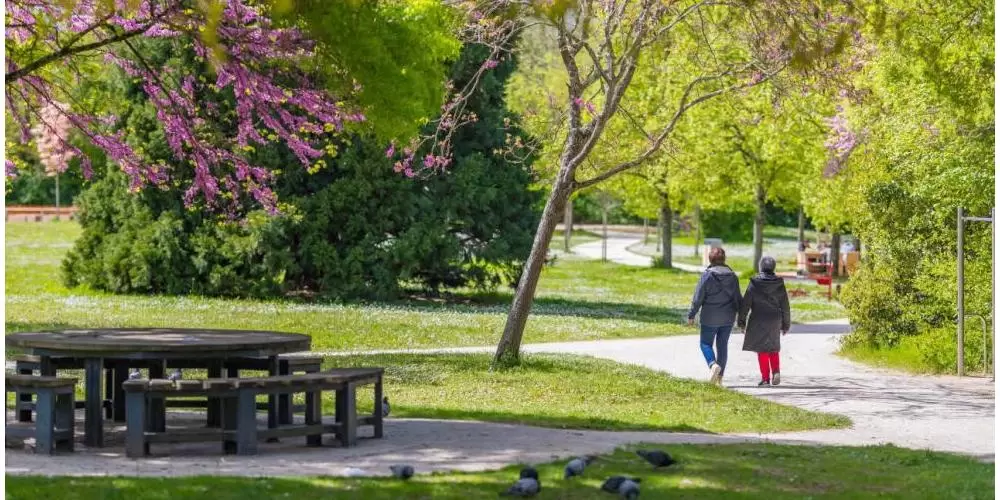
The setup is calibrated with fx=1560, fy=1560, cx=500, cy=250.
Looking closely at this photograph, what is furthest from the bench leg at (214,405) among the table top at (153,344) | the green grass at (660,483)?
the green grass at (660,483)

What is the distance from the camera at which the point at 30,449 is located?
10.5 metres

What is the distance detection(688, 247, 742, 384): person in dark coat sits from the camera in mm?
16359

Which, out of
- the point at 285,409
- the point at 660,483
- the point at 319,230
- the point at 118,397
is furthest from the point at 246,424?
the point at 319,230

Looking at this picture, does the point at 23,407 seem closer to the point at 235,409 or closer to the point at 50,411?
the point at 50,411

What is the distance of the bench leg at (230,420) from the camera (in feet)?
34.2

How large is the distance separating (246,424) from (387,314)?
53.7 ft

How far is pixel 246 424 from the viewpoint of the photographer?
34.0 feet

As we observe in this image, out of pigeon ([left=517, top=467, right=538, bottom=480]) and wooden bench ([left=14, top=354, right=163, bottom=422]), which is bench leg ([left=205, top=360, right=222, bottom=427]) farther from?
pigeon ([left=517, top=467, right=538, bottom=480])

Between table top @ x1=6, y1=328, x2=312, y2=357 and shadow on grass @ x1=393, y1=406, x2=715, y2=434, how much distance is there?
1988 mm

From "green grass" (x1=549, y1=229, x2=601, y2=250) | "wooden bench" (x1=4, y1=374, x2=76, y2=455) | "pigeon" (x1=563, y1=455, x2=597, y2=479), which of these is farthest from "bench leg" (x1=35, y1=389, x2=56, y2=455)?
Answer: "green grass" (x1=549, y1=229, x2=601, y2=250)

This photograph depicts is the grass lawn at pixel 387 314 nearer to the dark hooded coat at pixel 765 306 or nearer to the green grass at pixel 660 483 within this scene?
the dark hooded coat at pixel 765 306

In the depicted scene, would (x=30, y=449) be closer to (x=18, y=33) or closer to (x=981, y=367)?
(x=18, y=33)

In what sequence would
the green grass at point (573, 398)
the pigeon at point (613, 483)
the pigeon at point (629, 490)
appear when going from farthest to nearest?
1. the green grass at point (573, 398)
2. the pigeon at point (613, 483)
3. the pigeon at point (629, 490)

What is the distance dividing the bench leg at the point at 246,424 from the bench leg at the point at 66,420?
1140 mm
